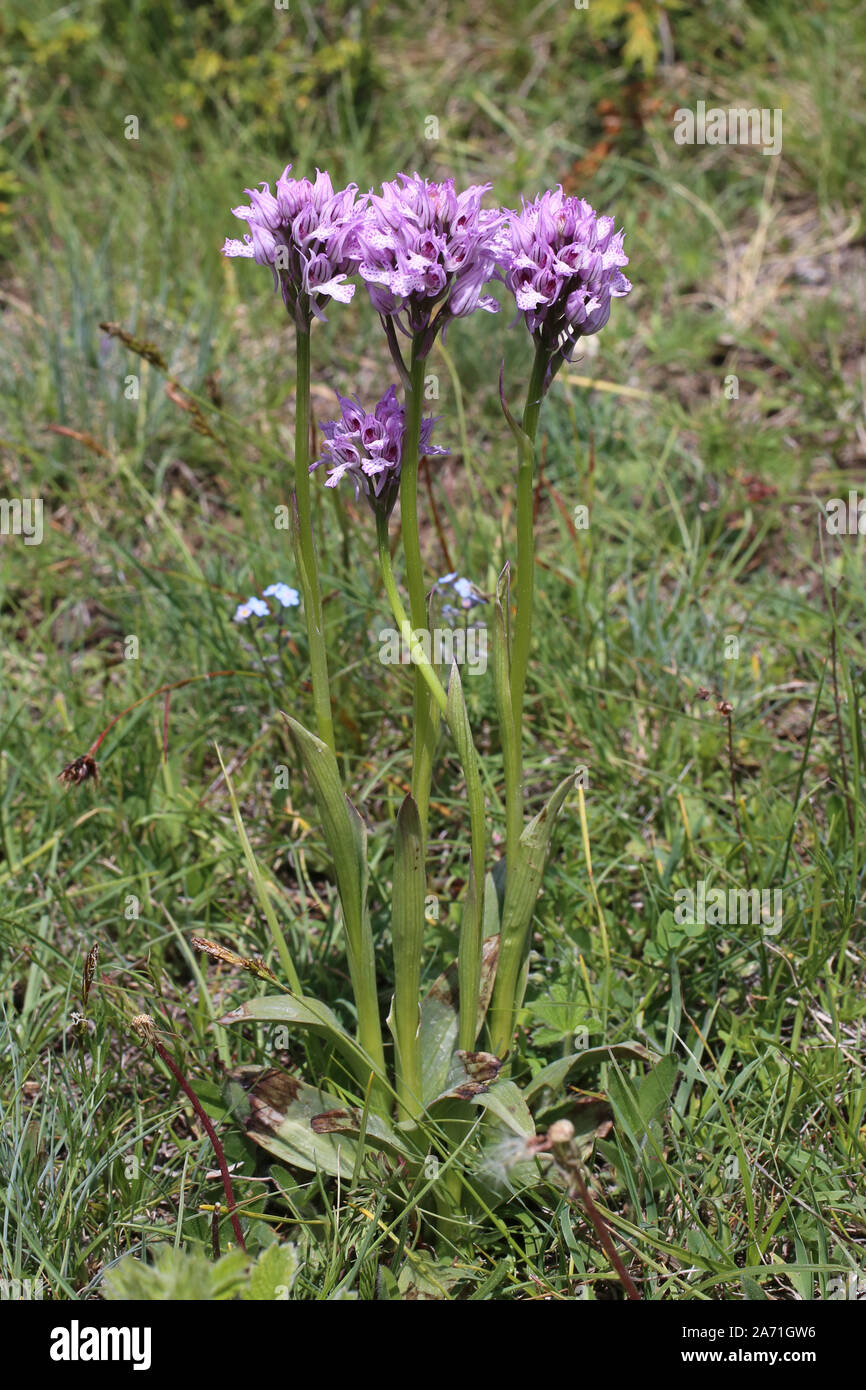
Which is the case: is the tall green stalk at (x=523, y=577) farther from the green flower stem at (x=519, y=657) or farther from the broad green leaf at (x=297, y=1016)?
the broad green leaf at (x=297, y=1016)

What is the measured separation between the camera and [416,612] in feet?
5.74

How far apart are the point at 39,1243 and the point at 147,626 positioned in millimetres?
1779

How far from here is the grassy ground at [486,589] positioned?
6.43 ft

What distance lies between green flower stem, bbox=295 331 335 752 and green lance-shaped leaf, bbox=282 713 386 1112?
0.05 meters

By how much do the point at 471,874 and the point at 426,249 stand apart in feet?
3.23

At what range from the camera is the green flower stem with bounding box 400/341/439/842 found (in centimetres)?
162

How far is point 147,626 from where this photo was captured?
317 centimetres

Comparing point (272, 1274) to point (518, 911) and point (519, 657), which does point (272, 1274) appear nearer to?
point (518, 911)

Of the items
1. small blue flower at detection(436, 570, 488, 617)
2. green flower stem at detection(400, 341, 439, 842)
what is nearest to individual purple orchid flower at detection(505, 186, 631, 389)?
green flower stem at detection(400, 341, 439, 842)

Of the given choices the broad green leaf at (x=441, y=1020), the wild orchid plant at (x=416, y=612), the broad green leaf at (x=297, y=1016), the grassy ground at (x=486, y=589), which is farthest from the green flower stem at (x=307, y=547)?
the grassy ground at (x=486, y=589)

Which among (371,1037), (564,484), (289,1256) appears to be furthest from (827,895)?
(564,484)

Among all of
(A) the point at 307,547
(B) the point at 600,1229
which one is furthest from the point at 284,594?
(B) the point at 600,1229

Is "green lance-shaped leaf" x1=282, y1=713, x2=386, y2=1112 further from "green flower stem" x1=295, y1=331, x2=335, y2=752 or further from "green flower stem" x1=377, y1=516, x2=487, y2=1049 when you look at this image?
"green flower stem" x1=377, y1=516, x2=487, y2=1049

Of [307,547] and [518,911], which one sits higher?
[307,547]
